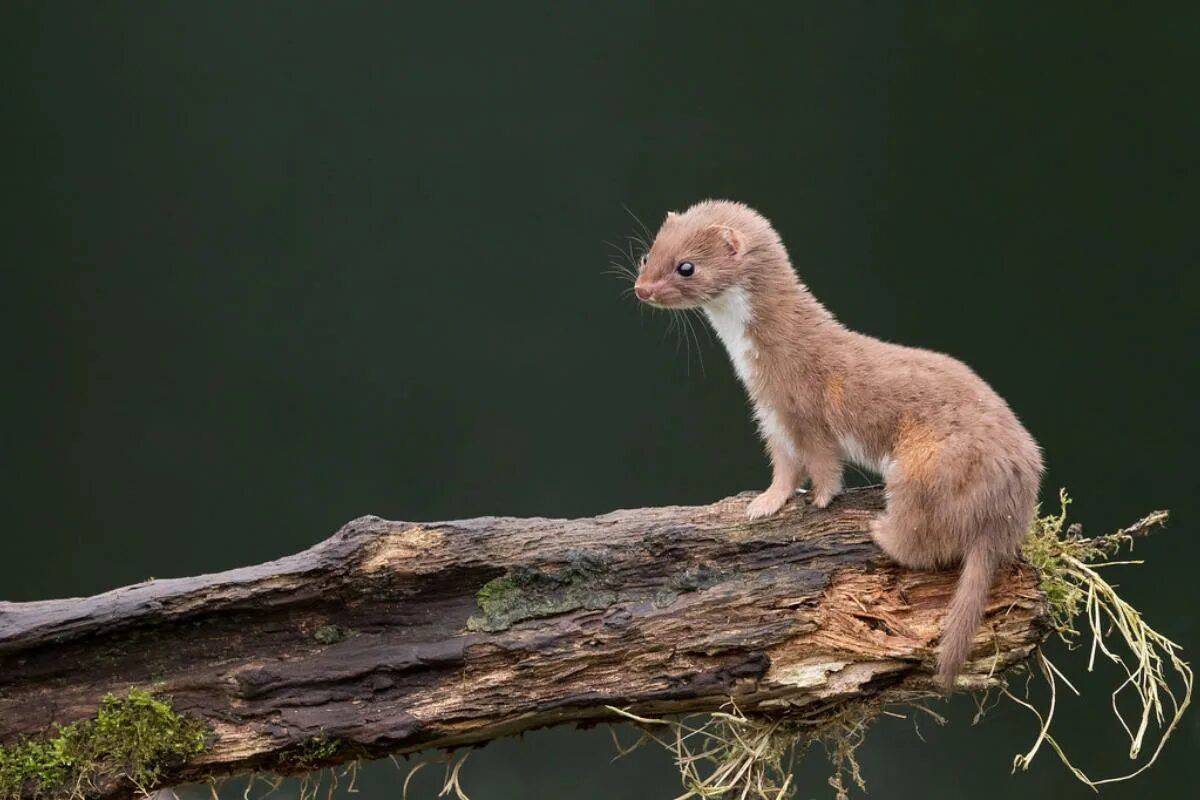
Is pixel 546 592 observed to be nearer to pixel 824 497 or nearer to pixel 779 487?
pixel 779 487

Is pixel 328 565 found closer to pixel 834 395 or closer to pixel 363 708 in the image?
pixel 363 708

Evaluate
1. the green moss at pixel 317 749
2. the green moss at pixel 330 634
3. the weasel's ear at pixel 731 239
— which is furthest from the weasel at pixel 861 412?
the green moss at pixel 317 749

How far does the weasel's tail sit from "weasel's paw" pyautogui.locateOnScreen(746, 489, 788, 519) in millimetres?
621

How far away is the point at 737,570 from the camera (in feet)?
14.6

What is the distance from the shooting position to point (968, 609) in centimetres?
418

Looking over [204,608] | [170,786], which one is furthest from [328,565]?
[170,786]

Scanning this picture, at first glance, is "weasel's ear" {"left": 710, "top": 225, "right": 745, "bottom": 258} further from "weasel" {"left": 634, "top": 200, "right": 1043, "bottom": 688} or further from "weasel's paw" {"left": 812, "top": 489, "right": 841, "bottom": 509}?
"weasel's paw" {"left": 812, "top": 489, "right": 841, "bottom": 509}

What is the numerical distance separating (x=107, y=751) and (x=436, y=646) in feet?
3.37

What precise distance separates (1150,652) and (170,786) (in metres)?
3.11

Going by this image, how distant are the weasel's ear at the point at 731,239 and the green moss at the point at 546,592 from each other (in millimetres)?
1045

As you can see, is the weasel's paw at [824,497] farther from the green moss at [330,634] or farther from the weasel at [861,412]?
the green moss at [330,634]

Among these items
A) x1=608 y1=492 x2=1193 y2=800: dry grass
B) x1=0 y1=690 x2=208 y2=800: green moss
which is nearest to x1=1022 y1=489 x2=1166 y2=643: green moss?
x1=608 y1=492 x2=1193 y2=800: dry grass

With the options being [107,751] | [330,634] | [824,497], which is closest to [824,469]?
[824,497]

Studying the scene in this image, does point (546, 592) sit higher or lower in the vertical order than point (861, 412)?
lower
